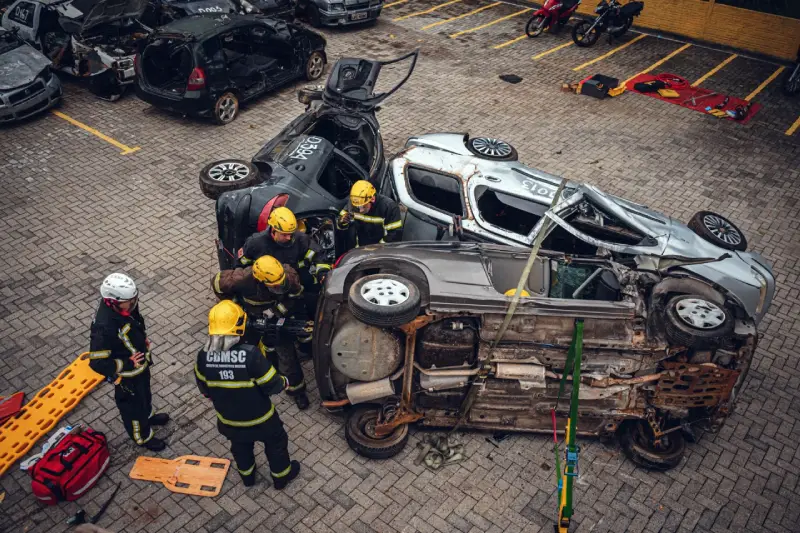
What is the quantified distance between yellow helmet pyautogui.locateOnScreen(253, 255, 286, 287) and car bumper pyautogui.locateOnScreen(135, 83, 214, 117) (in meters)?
5.97

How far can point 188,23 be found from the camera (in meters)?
10.7

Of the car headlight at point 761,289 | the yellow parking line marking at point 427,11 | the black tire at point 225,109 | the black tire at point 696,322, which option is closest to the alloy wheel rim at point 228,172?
the black tire at point 225,109

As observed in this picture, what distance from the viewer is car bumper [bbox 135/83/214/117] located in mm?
10297

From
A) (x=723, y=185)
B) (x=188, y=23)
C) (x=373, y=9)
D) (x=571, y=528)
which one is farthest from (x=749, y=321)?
(x=373, y=9)

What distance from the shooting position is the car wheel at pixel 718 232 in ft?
22.1

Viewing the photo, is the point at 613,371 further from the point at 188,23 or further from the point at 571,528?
the point at 188,23

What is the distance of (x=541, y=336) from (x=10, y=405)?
4.98 m

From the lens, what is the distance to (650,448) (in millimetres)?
5613

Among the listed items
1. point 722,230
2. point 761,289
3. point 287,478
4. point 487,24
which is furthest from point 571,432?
point 487,24

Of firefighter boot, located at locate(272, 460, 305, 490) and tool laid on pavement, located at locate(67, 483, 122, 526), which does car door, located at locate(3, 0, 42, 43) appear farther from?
firefighter boot, located at locate(272, 460, 305, 490)

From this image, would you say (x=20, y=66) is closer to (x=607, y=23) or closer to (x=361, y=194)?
(x=361, y=194)

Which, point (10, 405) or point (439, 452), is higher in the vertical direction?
point (10, 405)

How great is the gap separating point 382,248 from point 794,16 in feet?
44.2

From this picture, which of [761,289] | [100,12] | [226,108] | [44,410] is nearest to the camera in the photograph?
[44,410]
